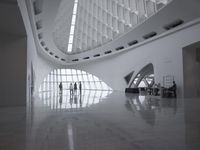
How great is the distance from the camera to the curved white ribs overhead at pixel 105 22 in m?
16.7

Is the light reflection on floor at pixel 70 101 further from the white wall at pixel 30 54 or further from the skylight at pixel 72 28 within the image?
the skylight at pixel 72 28

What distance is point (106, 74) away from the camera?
1612 inches

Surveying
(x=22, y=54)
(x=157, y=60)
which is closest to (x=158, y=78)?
(x=157, y=60)

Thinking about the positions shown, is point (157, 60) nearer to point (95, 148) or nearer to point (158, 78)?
point (158, 78)

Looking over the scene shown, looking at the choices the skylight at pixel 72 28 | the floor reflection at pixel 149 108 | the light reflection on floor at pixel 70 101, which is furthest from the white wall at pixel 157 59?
the skylight at pixel 72 28

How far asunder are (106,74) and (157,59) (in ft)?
59.4

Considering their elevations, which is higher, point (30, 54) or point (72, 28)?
point (72, 28)

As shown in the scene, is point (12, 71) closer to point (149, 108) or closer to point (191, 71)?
point (149, 108)

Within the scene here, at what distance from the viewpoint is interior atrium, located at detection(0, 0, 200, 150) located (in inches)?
166

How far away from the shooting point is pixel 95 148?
338 centimetres

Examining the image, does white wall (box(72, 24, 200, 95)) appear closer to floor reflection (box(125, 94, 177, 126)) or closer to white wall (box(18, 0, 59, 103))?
floor reflection (box(125, 94, 177, 126))

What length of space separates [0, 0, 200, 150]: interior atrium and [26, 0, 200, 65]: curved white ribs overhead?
12cm

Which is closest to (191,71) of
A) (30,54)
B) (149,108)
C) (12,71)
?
(149,108)

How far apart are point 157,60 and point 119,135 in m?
20.5
